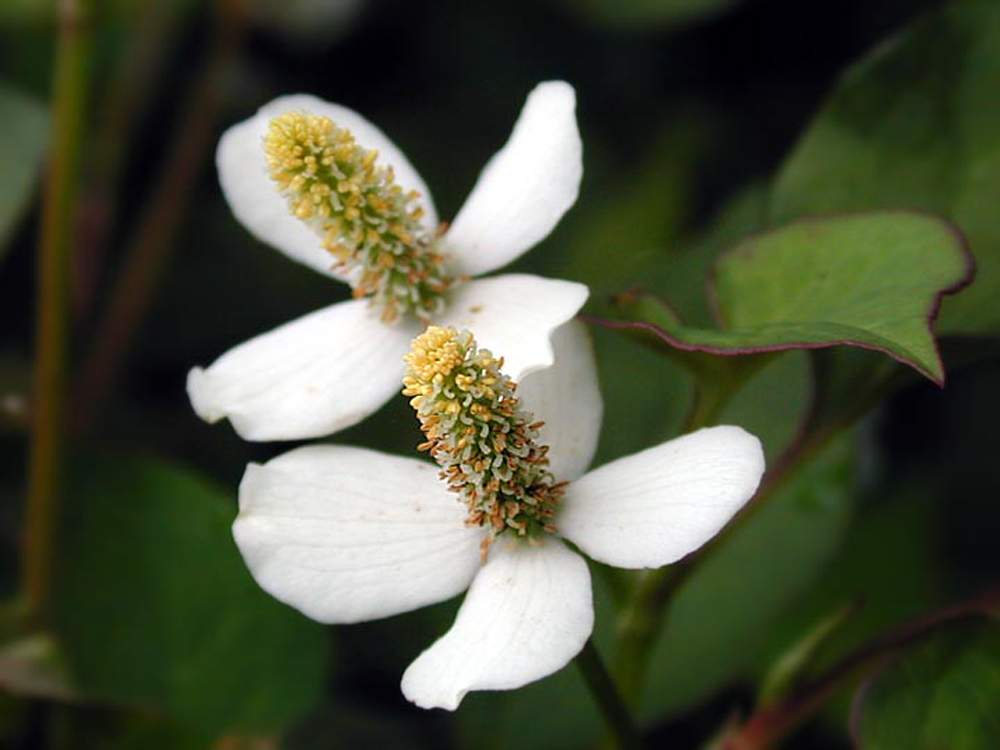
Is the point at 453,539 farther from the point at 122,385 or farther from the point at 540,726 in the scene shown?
the point at 122,385

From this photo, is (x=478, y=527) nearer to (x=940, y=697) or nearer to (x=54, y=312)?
(x=940, y=697)

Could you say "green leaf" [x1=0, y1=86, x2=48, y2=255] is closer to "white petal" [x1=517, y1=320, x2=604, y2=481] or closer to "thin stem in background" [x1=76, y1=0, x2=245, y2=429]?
"thin stem in background" [x1=76, y1=0, x2=245, y2=429]

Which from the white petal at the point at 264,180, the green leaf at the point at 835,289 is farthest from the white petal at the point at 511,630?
the white petal at the point at 264,180

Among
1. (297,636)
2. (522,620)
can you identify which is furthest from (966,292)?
(297,636)

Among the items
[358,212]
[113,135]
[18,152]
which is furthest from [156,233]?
[358,212]

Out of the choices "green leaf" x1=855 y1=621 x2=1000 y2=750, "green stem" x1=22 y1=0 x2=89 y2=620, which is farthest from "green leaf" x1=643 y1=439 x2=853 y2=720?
"green stem" x1=22 y1=0 x2=89 y2=620
